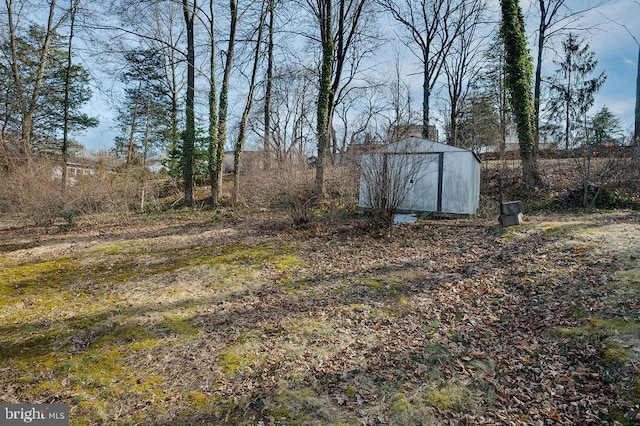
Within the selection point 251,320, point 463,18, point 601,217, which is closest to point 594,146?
point 601,217

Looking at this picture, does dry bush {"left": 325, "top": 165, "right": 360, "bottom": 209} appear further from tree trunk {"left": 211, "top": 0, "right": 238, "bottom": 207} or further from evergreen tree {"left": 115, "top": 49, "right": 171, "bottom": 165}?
evergreen tree {"left": 115, "top": 49, "right": 171, "bottom": 165}

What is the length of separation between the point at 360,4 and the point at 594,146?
10.2 meters

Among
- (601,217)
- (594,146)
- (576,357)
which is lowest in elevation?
(576,357)

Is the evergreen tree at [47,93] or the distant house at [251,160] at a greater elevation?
the evergreen tree at [47,93]

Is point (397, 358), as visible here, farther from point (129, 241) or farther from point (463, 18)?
point (463, 18)

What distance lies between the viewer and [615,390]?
2.58 meters

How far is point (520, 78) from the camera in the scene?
1232cm

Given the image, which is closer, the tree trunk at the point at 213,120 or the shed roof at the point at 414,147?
the shed roof at the point at 414,147

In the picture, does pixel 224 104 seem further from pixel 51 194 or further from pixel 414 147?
pixel 414 147

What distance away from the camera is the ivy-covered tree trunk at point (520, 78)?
12188 millimetres

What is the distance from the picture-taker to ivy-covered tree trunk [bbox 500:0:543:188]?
1219cm

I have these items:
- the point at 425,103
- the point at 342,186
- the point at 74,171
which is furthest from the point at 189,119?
the point at 425,103

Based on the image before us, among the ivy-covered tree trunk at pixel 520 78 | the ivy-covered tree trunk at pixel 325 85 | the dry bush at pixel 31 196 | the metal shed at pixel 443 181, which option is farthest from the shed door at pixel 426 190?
the dry bush at pixel 31 196

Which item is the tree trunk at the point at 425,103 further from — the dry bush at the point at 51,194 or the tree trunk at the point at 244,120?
the dry bush at the point at 51,194
